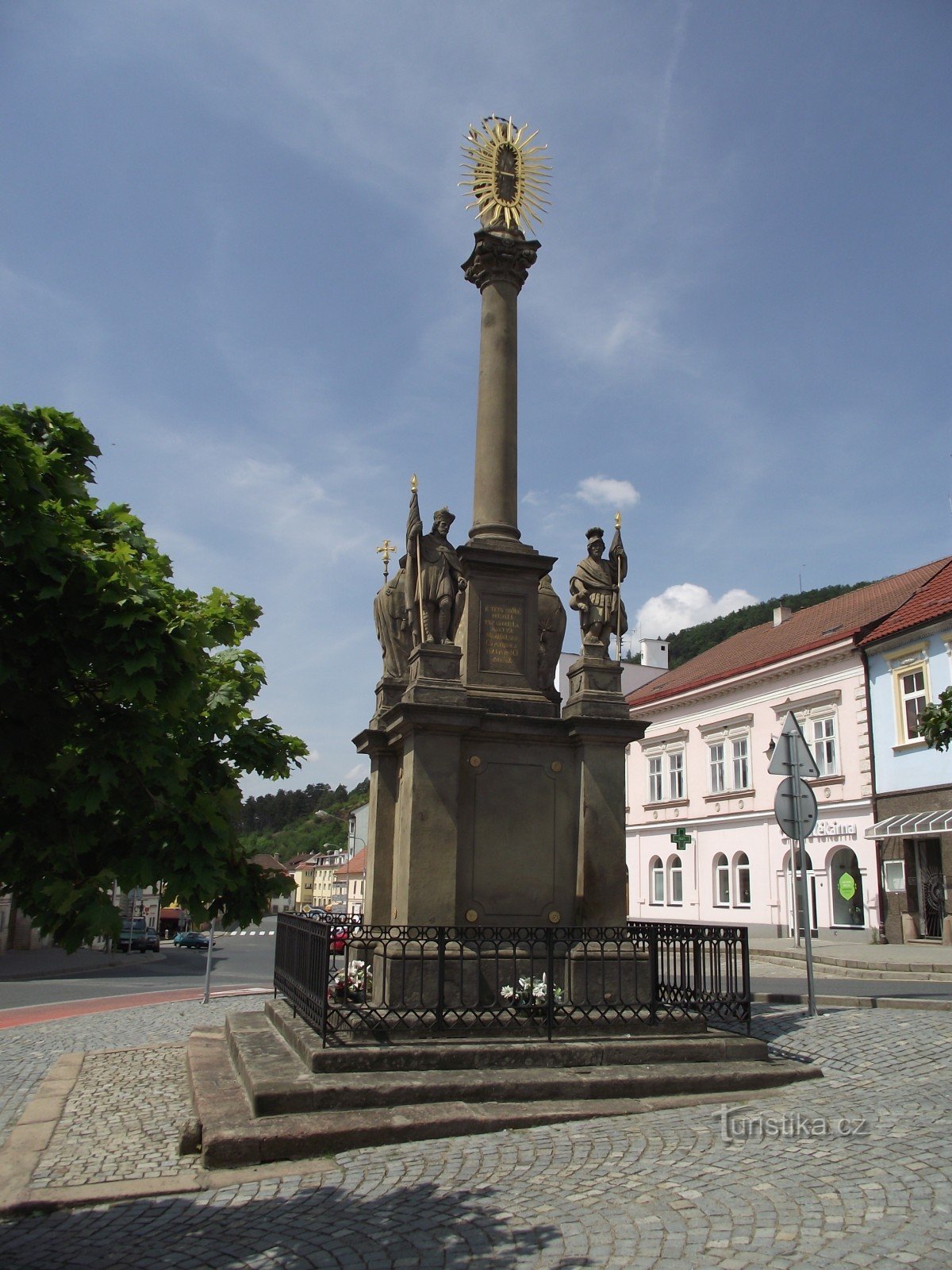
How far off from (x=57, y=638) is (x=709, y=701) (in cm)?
3405

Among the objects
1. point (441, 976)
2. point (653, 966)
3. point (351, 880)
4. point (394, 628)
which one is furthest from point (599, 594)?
point (351, 880)

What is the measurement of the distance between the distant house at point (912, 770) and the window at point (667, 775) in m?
10.8

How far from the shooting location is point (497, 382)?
39.7 feet

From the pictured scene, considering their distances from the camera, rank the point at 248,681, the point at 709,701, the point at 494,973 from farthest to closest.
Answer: the point at 709,701 < the point at 248,681 < the point at 494,973

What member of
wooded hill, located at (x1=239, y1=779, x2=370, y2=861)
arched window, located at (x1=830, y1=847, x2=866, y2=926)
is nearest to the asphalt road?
arched window, located at (x1=830, y1=847, x2=866, y2=926)

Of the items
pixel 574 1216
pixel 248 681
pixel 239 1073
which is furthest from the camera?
pixel 248 681

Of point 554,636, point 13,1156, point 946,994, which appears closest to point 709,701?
point 946,994

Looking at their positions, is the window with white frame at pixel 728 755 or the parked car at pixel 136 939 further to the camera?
the parked car at pixel 136 939

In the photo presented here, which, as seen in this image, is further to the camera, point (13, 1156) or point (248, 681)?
point (248, 681)

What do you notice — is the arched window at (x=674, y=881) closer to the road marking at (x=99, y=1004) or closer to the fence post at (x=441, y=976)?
the road marking at (x=99, y=1004)

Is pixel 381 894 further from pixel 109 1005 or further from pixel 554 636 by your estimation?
pixel 109 1005

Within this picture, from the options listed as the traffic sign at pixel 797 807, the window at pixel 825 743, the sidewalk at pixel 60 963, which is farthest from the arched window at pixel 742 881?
the traffic sign at pixel 797 807

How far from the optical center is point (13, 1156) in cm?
707

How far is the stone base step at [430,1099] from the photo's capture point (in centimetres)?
664
